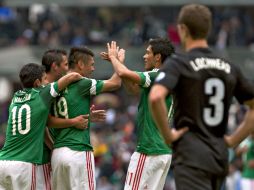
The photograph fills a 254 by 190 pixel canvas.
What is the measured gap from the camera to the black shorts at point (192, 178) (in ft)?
30.9

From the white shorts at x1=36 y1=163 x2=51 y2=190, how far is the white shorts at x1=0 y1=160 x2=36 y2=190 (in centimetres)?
22

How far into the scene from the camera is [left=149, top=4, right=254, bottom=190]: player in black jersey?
9406 mm

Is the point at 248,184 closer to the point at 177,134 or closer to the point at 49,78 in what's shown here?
the point at 49,78

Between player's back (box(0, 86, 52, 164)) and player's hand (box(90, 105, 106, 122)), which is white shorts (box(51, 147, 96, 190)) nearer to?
player's back (box(0, 86, 52, 164))

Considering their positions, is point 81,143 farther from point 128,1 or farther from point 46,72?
point 128,1

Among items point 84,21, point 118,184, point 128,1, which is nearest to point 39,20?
point 84,21

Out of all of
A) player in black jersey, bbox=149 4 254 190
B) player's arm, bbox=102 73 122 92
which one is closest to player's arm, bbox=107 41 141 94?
player's arm, bbox=102 73 122 92

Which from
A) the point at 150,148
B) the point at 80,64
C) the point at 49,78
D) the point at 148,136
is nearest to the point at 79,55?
the point at 80,64

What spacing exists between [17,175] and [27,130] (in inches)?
21.2

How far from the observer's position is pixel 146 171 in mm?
12453

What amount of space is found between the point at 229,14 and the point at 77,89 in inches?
867

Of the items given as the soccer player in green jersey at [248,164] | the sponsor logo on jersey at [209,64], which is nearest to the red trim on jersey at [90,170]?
the sponsor logo on jersey at [209,64]

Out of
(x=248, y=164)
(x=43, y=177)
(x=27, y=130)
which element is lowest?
(x=248, y=164)

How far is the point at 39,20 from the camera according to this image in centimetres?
3412
